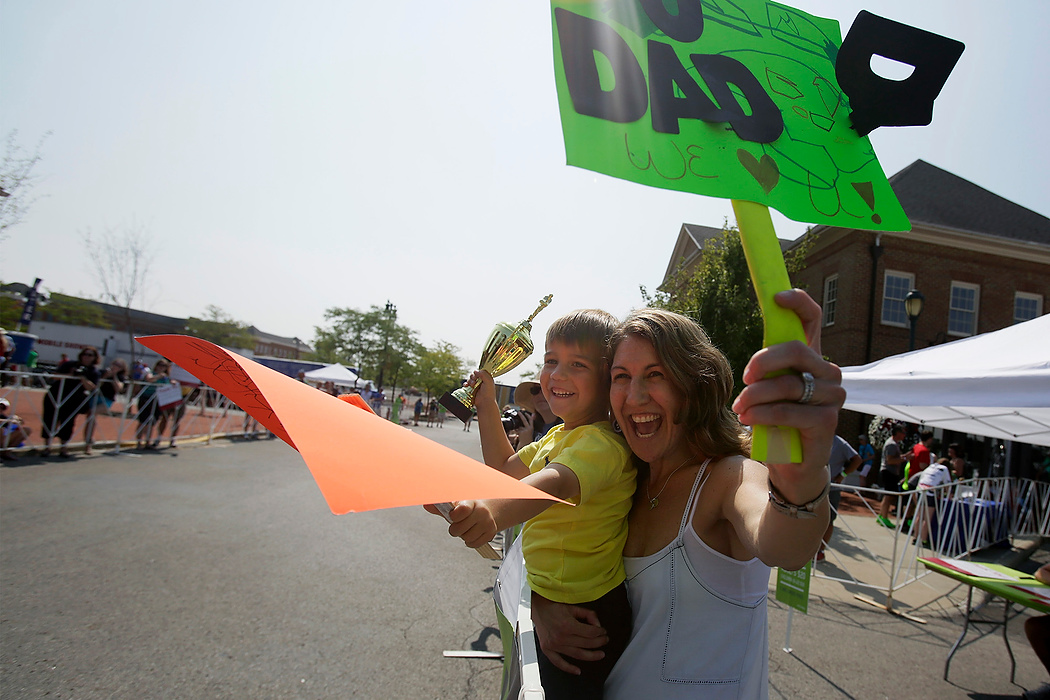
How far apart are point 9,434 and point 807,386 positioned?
11.6 m

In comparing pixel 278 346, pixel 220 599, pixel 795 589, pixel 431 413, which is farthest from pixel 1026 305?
pixel 278 346

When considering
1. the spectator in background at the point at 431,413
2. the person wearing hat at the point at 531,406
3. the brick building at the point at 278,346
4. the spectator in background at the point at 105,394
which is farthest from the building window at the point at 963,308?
the brick building at the point at 278,346

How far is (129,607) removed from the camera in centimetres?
396

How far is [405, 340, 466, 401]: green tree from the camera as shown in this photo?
1679 inches

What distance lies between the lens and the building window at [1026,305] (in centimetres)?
1853

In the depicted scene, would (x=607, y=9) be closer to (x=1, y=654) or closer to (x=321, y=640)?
(x=321, y=640)

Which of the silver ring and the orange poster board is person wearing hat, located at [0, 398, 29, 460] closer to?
the orange poster board

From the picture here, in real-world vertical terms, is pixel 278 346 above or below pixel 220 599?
above

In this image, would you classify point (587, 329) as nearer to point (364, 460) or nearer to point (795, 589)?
point (364, 460)

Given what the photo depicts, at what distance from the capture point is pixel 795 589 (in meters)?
4.45

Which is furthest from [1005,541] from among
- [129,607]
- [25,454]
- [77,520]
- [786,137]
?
[25,454]

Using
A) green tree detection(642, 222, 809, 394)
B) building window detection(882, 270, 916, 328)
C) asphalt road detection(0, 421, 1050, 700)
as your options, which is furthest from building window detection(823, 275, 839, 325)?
asphalt road detection(0, 421, 1050, 700)

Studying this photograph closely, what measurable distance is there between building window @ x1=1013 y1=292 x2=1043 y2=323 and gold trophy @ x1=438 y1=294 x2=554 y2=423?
23.8 metres

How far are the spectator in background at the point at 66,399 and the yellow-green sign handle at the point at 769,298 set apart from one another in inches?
461
